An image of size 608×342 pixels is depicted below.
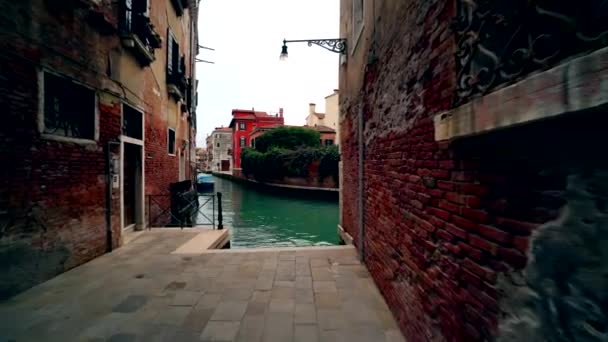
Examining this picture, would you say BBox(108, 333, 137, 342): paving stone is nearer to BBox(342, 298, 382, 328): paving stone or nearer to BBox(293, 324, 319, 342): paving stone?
BBox(293, 324, 319, 342): paving stone

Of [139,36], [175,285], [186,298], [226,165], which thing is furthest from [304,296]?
[226,165]

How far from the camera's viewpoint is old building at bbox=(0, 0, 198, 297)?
10.2 feet

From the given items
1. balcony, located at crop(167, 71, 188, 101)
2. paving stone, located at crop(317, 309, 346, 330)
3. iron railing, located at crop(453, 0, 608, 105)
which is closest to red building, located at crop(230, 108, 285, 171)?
balcony, located at crop(167, 71, 188, 101)

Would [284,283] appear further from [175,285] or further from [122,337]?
[122,337]

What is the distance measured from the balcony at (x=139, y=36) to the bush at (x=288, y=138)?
25.1 m

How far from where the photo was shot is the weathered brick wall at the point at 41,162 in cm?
304

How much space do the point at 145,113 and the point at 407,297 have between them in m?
6.36

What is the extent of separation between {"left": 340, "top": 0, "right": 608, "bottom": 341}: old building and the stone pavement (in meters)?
0.67

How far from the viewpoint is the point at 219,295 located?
10.6ft

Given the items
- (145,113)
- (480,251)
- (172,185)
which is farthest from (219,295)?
(172,185)

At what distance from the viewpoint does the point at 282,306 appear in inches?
117

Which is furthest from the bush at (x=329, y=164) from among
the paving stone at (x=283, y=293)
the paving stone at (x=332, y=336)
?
the paving stone at (x=332, y=336)

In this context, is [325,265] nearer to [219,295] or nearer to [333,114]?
[219,295]

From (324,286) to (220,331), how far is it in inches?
53.8
